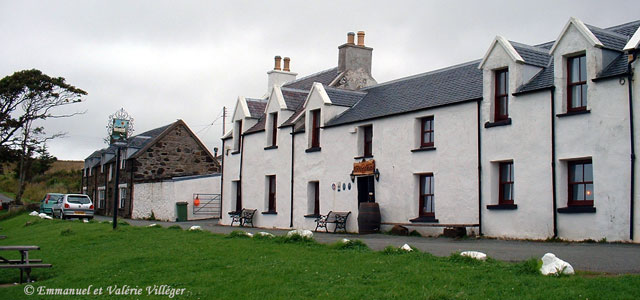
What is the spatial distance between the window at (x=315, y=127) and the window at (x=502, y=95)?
9272 mm

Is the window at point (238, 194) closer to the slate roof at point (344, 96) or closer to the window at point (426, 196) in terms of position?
the slate roof at point (344, 96)

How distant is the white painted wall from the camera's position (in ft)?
124

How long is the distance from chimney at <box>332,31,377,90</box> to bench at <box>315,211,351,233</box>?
26.9 feet

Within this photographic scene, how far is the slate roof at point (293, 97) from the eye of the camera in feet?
100

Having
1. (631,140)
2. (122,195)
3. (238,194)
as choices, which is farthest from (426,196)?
(122,195)

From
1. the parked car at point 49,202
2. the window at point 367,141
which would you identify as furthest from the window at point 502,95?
the parked car at point 49,202

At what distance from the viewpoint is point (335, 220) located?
24906 millimetres

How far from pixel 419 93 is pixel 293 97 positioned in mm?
8839

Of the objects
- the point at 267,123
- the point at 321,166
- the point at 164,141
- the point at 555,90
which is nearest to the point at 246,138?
the point at 267,123

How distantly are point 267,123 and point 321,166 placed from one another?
5.13m

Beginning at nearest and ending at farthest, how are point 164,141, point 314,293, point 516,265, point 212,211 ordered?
point 314,293 < point 516,265 < point 212,211 < point 164,141

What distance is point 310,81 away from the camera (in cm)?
3606

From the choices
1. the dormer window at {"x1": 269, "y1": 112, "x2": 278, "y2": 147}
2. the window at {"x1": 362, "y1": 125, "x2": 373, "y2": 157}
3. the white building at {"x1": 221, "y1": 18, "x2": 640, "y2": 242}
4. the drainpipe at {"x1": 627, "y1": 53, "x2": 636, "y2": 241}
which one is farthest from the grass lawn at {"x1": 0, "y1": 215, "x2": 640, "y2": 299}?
the dormer window at {"x1": 269, "y1": 112, "x2": 278, "y2": 147}

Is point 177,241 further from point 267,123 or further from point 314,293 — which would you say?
point 267,123
